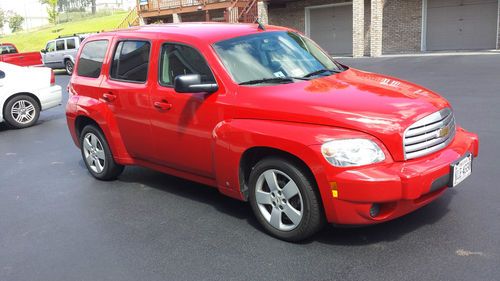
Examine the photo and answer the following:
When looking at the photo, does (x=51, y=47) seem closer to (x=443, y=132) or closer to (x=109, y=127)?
(x=109, y=127)

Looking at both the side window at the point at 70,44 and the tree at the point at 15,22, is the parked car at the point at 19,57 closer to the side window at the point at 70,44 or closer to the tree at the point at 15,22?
the side window at the point at 70,44

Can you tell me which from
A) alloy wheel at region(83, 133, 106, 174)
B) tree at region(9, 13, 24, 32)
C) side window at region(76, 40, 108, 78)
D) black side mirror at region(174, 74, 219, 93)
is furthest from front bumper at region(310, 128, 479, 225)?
tree at region(9, 13, 24, 32)

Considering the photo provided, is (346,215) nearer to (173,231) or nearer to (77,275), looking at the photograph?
(173,231)

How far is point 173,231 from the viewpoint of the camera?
14.8 feet

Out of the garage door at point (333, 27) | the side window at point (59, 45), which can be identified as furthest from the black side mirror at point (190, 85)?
the garage door at point (333, 27)

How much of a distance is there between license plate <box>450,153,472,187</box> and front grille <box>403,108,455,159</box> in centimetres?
18

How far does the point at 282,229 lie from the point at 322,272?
62 centimetres

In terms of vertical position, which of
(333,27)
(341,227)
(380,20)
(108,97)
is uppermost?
(380,20)

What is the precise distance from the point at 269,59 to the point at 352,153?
1.54m

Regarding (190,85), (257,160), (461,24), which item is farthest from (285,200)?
(461,24)

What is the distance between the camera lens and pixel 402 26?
25.5 meters

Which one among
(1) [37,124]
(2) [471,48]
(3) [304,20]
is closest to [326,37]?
(3) [304,20]

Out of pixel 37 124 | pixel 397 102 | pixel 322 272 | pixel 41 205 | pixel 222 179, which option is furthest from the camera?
pixel 37 124

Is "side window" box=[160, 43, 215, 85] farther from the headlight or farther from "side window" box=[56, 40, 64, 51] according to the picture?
"side window" box=[56, 40, 64, 51]
